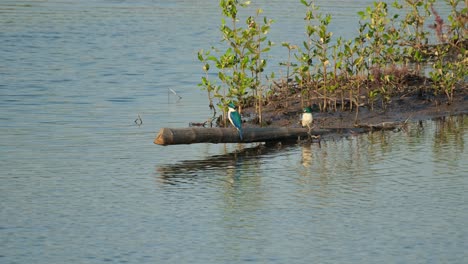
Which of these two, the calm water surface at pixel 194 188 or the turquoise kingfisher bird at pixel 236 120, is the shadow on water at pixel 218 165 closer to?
the calm water surface at pixel 194 188

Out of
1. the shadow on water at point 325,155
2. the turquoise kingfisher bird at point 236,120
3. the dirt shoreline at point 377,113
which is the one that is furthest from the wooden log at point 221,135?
the dirt shoreline at point 377,113

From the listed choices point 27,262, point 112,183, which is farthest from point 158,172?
point 27,262

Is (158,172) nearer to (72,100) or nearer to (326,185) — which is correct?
(326,185)

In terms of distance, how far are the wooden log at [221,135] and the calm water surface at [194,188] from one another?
0.25 metres

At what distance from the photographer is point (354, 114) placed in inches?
774

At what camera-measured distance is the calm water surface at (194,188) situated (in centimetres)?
1234

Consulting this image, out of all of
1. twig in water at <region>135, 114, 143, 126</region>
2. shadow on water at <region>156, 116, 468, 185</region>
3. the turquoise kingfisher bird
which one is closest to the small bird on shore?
shadow on water at <region>156, 116, 468, 185</region>

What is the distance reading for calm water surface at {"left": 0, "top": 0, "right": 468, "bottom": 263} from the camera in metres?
12.3

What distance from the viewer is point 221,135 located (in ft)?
54.9

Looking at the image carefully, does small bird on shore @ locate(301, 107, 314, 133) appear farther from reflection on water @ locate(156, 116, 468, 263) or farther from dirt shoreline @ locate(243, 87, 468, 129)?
dirt shoreline @ locate(243, 87, 468, 129)

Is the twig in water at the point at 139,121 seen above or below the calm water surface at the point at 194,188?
above

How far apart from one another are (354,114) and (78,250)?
8.63m

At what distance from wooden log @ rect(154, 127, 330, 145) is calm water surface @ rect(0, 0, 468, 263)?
0.84 ft

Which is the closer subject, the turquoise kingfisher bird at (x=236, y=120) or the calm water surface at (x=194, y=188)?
the calm water surface at (x=194, y=188)
